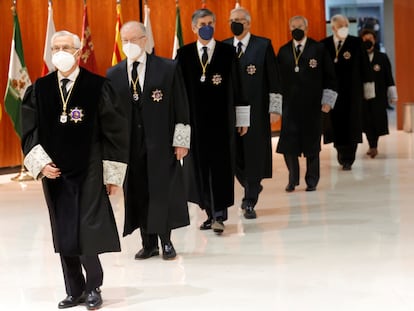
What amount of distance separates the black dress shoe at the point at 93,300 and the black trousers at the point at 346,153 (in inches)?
230

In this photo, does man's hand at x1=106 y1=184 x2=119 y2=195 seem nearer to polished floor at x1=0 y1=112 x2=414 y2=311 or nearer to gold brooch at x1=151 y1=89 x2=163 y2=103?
polished floor at x1=0 y1=112 x2=414 y2=311

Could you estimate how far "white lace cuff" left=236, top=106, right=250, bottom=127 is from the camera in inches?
258

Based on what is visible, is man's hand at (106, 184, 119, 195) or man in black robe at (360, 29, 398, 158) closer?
man's hand at (106, 184, 119, 195)

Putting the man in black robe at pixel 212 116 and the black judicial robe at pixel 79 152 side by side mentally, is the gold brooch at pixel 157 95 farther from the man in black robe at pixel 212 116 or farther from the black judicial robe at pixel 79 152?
the black judicial robe at pixel 79 152

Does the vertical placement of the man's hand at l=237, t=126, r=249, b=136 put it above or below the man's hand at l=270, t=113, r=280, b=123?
below

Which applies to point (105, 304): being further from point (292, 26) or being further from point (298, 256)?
point (292, 26)

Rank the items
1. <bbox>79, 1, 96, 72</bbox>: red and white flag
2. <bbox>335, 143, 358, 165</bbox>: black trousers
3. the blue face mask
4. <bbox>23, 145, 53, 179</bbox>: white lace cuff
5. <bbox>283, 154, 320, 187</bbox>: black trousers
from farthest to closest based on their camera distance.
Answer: <bbox>79, 1, 96, 72</bbox>: red and white flag < <bbox>335, 143, 358, 165</bbox>: black trousers < <bbox>283, 154, 320, 187</bbox>: black trousers < the blue face mask < <bbox>23, 145, 53, 179</bbox>: white lace cuff

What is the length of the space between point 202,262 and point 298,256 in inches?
25.1

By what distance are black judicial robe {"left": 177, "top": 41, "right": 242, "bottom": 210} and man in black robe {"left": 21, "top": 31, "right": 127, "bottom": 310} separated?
1917 millimetres

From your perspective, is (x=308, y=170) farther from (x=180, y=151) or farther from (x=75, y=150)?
(x=75, y=150)

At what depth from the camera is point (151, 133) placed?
5625 millimetres

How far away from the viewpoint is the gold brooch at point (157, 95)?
5.61 meters

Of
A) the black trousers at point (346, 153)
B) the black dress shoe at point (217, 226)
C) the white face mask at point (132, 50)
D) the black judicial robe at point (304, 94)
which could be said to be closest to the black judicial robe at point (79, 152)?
the white face mask at point (132, 50)

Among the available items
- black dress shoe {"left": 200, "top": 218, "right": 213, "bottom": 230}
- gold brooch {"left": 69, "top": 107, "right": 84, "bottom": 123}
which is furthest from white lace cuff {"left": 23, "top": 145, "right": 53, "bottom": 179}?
black dress shoe {"left": 200, "top": 218, "right": 213, "bottom": 230}
